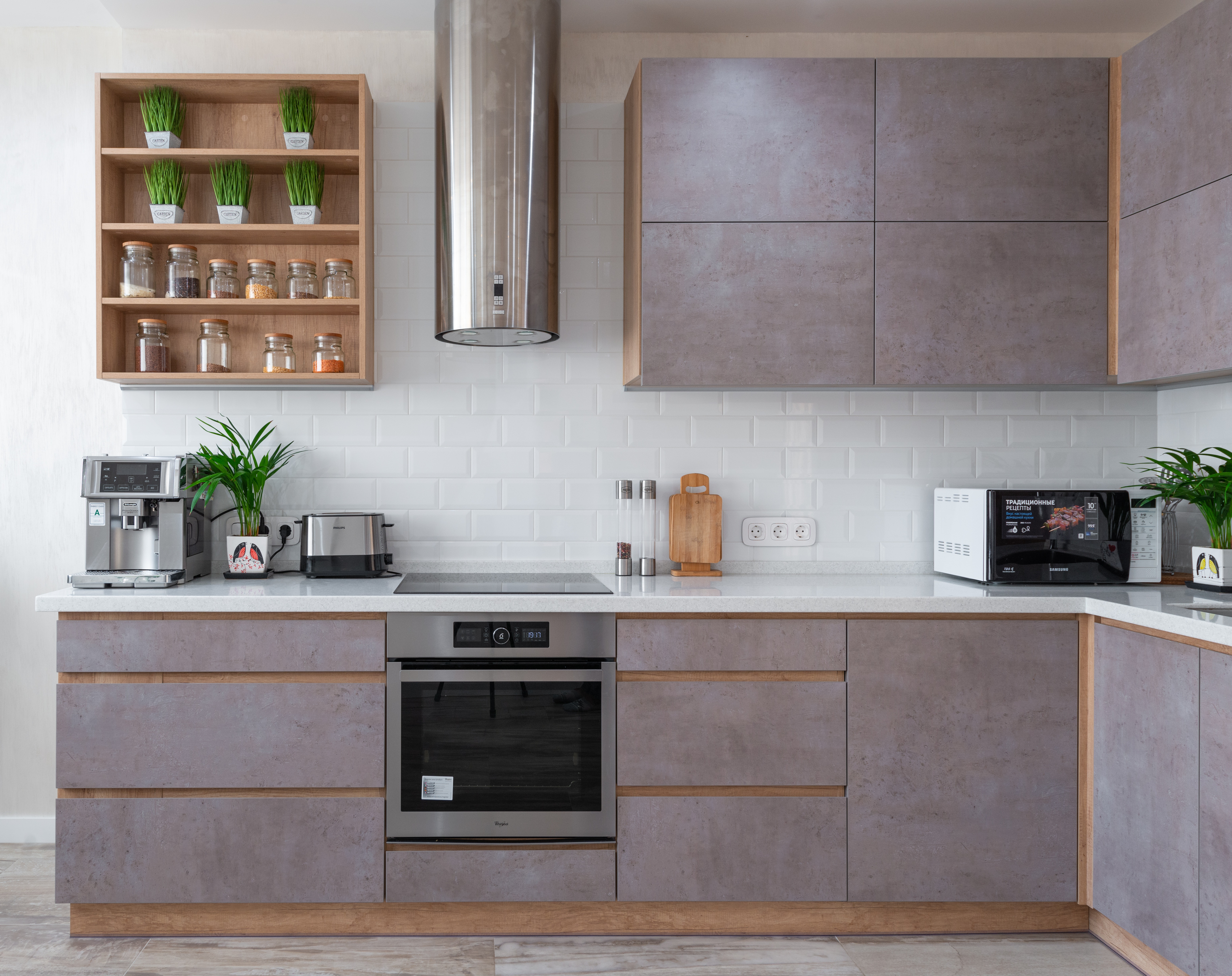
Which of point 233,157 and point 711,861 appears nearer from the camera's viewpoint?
point 711,861

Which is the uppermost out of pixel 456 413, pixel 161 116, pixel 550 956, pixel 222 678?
pixel 161 116

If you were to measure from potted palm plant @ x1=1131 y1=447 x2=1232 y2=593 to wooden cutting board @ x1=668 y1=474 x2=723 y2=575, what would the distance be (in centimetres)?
122

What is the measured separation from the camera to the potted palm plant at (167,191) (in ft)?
8.52

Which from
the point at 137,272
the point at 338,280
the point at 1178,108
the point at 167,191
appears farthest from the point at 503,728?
the point at 1178,108

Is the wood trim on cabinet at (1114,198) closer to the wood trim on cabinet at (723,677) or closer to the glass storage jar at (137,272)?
the wood trim on cabinet at (723,677)

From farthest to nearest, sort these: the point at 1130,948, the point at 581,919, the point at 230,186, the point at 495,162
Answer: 1. the point at 230,186
2. the point at 495,162
3. the point at 581,919
4. the point at 1130,948

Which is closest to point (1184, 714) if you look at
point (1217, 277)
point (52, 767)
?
point (1217, 277)

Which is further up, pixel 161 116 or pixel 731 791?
pixel 161 116

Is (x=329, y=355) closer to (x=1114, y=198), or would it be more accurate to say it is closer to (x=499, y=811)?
(x=499, y=811)

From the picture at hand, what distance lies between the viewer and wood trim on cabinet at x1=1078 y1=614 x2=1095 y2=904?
2207 mm

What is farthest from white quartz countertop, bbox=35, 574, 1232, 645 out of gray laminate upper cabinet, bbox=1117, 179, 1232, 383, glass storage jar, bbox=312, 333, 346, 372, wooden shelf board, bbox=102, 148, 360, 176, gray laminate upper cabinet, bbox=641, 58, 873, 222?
wooden shelf board, bbox=102, 148, 360, 176

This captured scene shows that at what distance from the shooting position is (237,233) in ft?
8.66

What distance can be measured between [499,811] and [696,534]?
101cm

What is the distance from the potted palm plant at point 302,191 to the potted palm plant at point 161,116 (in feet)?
1.11
